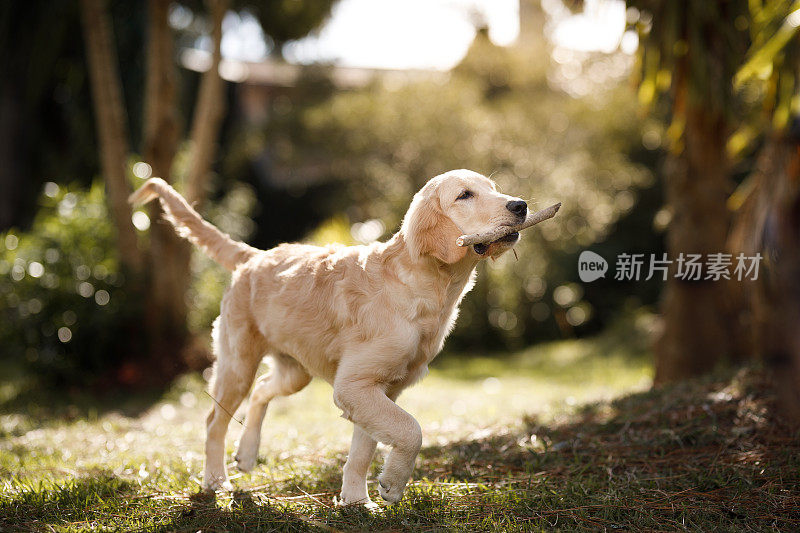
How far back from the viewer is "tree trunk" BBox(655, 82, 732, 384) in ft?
24.3

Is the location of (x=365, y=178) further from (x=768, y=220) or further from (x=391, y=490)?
(x=391, y=490)

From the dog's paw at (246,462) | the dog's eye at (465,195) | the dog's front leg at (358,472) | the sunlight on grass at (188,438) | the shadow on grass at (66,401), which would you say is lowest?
the shadow on grass at (66,401)

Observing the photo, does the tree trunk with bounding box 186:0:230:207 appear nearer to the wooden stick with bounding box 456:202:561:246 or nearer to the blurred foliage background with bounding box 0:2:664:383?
the blurred foliage background with bounding box 0:2:664:383

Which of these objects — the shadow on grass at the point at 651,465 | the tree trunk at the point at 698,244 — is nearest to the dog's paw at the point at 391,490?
the shadow on grass at the point at 651,465

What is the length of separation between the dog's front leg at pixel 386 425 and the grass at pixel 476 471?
18 cm

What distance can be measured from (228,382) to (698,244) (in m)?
5.26

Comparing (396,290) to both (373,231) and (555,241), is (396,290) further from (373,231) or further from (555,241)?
(555,241)

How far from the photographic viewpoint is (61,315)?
27.0ft

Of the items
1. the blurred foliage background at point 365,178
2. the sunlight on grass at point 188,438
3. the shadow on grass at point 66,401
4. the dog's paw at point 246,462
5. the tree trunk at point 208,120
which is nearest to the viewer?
the sunlight on grass at point 188,438

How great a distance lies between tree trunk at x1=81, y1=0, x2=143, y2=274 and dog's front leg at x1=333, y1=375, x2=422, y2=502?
5.90 m

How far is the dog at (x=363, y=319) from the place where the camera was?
3395 millimetres

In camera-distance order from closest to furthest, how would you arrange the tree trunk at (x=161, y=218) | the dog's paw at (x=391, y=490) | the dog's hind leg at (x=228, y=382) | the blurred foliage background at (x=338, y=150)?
the dog's paw at (x=391, y=490), the dog's hind leg at (x=228, y=382), the blurred foliage background at (x=338, y=150), the tree trunk at (x=161, y=218)

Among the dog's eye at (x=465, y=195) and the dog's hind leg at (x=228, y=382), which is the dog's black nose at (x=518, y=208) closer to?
the dog's eye at (x=465, y=195)

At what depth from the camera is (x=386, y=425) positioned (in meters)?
3.34
